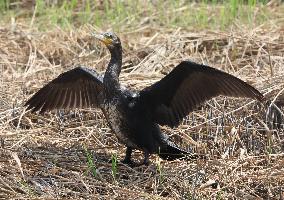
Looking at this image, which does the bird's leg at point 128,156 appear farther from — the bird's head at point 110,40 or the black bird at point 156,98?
the bird's head at point 110,40

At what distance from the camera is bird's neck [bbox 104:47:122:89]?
524cm

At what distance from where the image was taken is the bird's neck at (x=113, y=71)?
524cm

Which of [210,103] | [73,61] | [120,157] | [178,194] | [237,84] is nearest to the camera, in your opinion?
[178,194]

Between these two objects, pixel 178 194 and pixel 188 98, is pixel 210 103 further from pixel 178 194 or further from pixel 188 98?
pixel 178 194

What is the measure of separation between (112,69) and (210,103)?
3.54ft

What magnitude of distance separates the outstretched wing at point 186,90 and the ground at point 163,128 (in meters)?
0.35

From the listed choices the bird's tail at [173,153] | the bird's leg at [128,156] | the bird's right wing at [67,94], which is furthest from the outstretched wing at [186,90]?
the bird's right wing at [67,94]

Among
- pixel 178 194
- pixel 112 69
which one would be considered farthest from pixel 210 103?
pixel 178 194

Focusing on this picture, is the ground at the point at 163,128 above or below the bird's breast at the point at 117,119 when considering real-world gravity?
below

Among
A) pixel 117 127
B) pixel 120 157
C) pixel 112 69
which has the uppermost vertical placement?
pixel 112 69

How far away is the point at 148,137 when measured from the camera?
532cm

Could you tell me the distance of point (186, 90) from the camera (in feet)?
17.4

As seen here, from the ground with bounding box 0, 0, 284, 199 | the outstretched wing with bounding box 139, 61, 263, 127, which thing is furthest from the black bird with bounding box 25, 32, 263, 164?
the ground with bounding box 0, 0, 284, 199

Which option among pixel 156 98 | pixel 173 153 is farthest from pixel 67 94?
pixel 173 153
